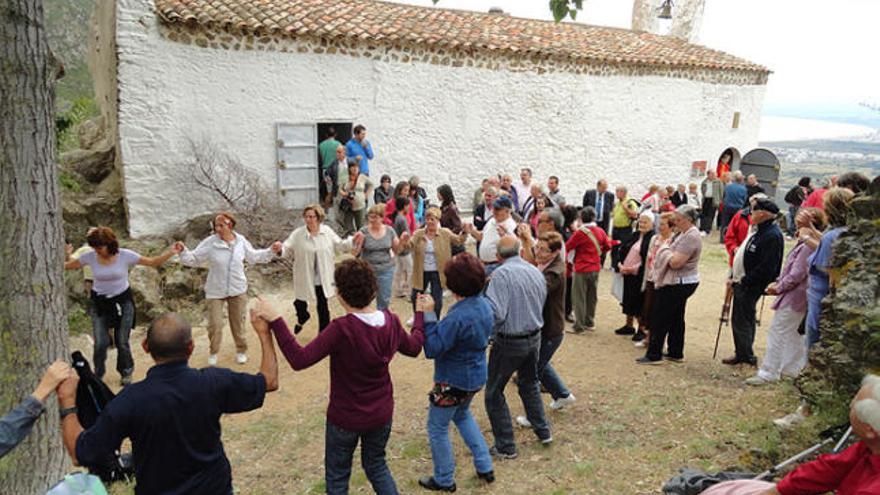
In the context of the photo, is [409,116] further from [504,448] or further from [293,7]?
[504,448]

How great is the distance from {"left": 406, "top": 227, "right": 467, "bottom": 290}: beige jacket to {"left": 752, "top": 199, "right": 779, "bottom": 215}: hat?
129 inches

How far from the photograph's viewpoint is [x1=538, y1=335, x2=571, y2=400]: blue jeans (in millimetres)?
5152

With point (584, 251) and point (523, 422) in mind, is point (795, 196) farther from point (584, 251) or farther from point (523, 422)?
point (523, 422)

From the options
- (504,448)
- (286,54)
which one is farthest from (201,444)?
(286,54)

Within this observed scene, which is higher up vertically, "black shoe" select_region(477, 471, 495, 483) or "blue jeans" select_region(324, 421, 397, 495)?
"blue jeans" select_region(324, 421, 397, 495)

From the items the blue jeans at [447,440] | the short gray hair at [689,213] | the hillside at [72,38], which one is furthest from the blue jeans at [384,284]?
the hillside at [72,38]

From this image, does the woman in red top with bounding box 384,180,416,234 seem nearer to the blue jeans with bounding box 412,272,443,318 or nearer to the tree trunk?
the blue jeans with bounding box 412,272,443,318

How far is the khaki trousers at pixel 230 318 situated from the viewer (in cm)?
651

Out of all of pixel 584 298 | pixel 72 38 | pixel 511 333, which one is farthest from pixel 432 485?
pixel 72 38

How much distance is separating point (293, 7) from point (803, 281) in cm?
996

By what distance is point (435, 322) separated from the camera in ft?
12.5

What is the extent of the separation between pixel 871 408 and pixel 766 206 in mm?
3748

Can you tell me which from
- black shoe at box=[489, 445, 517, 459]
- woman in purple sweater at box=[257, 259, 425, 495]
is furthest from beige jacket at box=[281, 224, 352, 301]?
woman in purple sweater at box=[257, 259, 425, 495]

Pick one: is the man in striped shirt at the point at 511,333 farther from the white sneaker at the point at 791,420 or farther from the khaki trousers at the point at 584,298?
the khaki trousers at the point at 584,298
